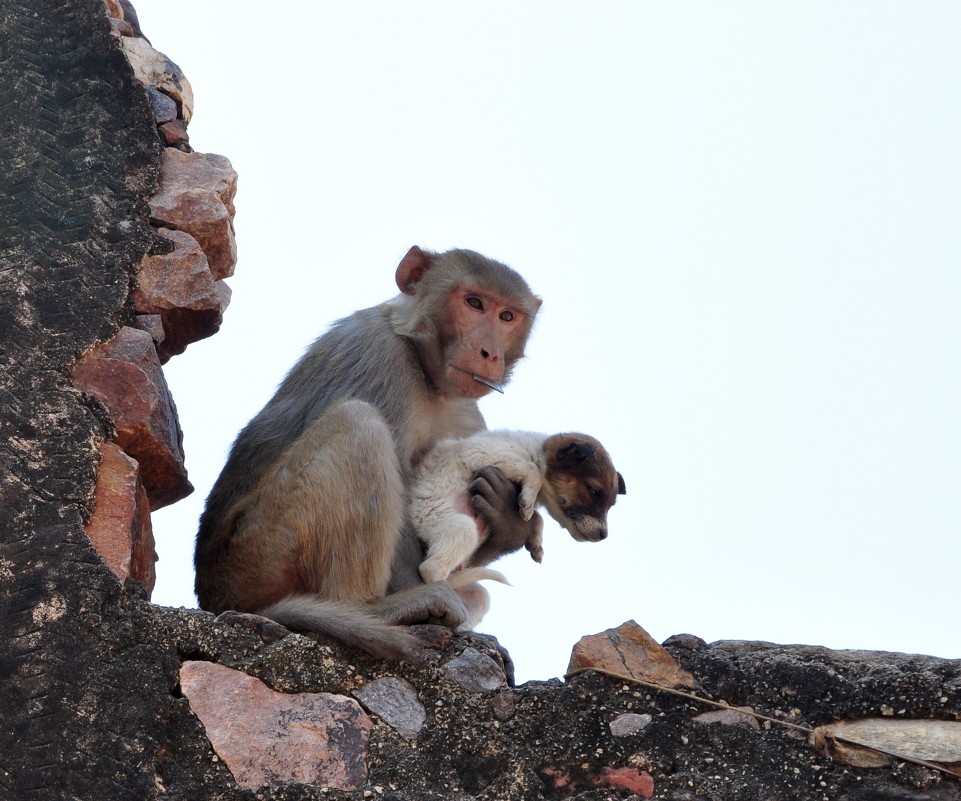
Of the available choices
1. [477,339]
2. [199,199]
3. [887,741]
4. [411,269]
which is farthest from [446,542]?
[887,741]

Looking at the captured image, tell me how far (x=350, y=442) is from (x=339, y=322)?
38.8 inches

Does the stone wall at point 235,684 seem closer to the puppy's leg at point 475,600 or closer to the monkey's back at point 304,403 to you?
the monkey's back at point 304,403

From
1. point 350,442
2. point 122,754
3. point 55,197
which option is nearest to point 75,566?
point 122,754

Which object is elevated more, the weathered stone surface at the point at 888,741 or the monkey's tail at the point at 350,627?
the weathered stone surface at the point at 888,741

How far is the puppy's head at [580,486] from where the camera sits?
4852 millimetres

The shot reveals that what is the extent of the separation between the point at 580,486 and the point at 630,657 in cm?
116

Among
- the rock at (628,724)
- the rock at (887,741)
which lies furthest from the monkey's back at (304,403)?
the rock at (887,741)

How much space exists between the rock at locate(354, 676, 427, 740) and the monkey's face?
1.36 m

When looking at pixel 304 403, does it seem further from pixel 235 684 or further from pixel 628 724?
pixel 628 724

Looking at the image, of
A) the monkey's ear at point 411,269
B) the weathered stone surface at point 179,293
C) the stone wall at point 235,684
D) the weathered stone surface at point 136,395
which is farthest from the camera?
the monkey's ear at point 411,269

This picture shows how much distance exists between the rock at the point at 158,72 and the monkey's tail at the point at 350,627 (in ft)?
6.28

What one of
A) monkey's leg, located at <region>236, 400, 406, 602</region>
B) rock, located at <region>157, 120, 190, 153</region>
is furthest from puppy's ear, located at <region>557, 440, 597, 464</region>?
rock, located at <region>157, 120, 190, 153</region>

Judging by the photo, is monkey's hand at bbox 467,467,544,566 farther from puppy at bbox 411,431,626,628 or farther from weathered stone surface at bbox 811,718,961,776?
weathered stone surface at bbox 811,718,961,776

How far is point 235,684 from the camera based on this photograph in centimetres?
354
